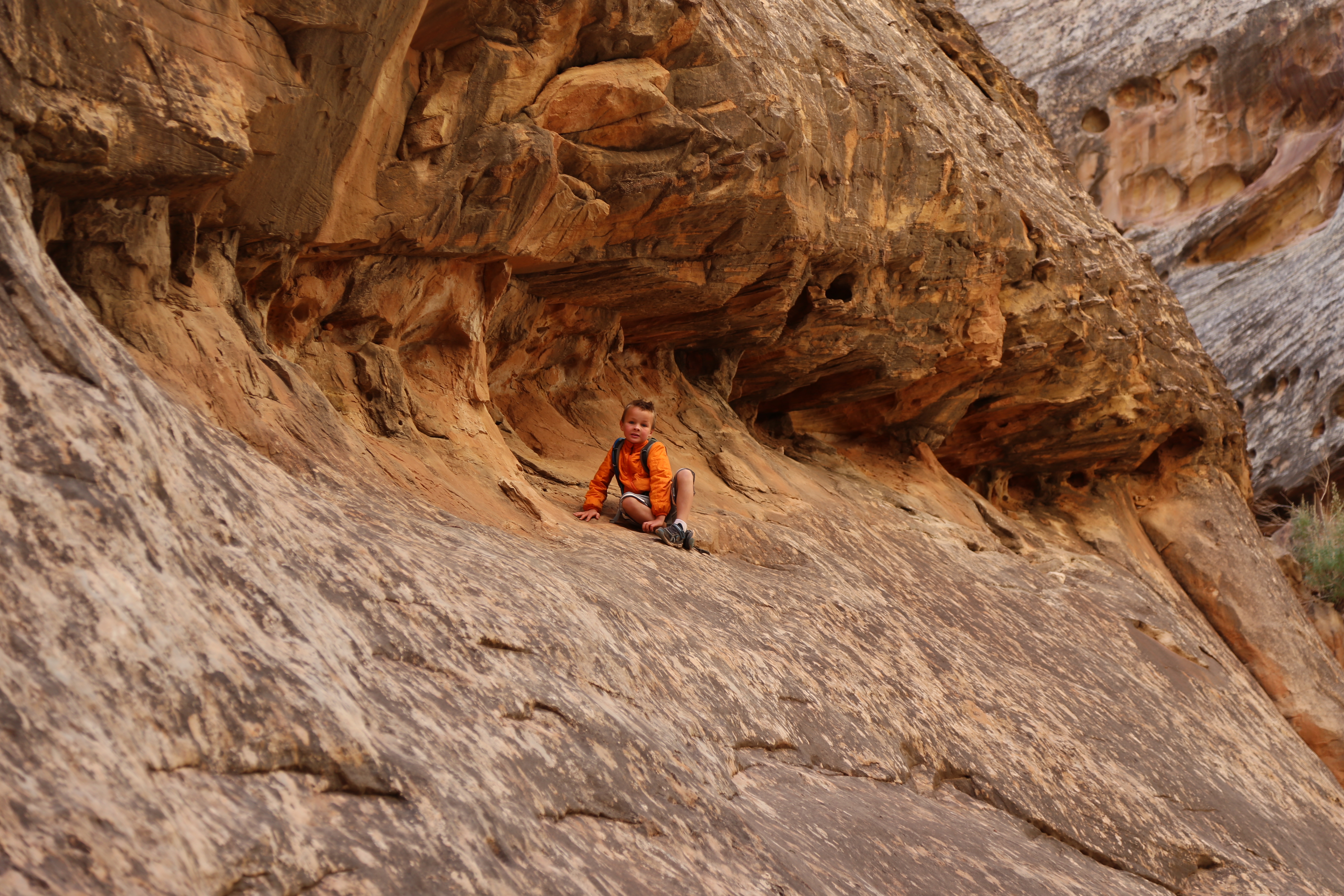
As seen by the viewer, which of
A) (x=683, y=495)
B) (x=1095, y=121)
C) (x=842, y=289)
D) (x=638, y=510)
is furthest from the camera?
(x=1095, y=121)

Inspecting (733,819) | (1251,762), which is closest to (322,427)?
(733,819)

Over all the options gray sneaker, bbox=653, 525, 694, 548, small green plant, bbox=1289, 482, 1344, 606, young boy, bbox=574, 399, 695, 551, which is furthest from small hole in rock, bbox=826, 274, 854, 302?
small green plant, bbox=1289, 482, 1344, 606

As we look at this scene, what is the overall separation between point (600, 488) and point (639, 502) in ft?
0.92

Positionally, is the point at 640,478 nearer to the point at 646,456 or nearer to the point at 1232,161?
the point at 646,456

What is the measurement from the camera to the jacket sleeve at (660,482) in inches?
275

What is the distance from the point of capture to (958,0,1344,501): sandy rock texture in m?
19.2

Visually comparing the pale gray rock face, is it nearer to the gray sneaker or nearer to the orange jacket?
the orange jacket

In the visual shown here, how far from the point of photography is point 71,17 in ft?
14.1

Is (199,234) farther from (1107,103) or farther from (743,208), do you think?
(1107,103)

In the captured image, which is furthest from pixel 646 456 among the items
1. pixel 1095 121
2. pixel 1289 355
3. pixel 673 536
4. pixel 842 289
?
pixel 1095 121

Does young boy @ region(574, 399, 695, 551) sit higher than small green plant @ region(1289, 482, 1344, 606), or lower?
lower

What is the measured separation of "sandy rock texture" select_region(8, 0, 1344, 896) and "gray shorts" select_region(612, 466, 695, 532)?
1.26 ft

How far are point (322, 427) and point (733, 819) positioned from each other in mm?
2837

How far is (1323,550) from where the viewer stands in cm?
1623
